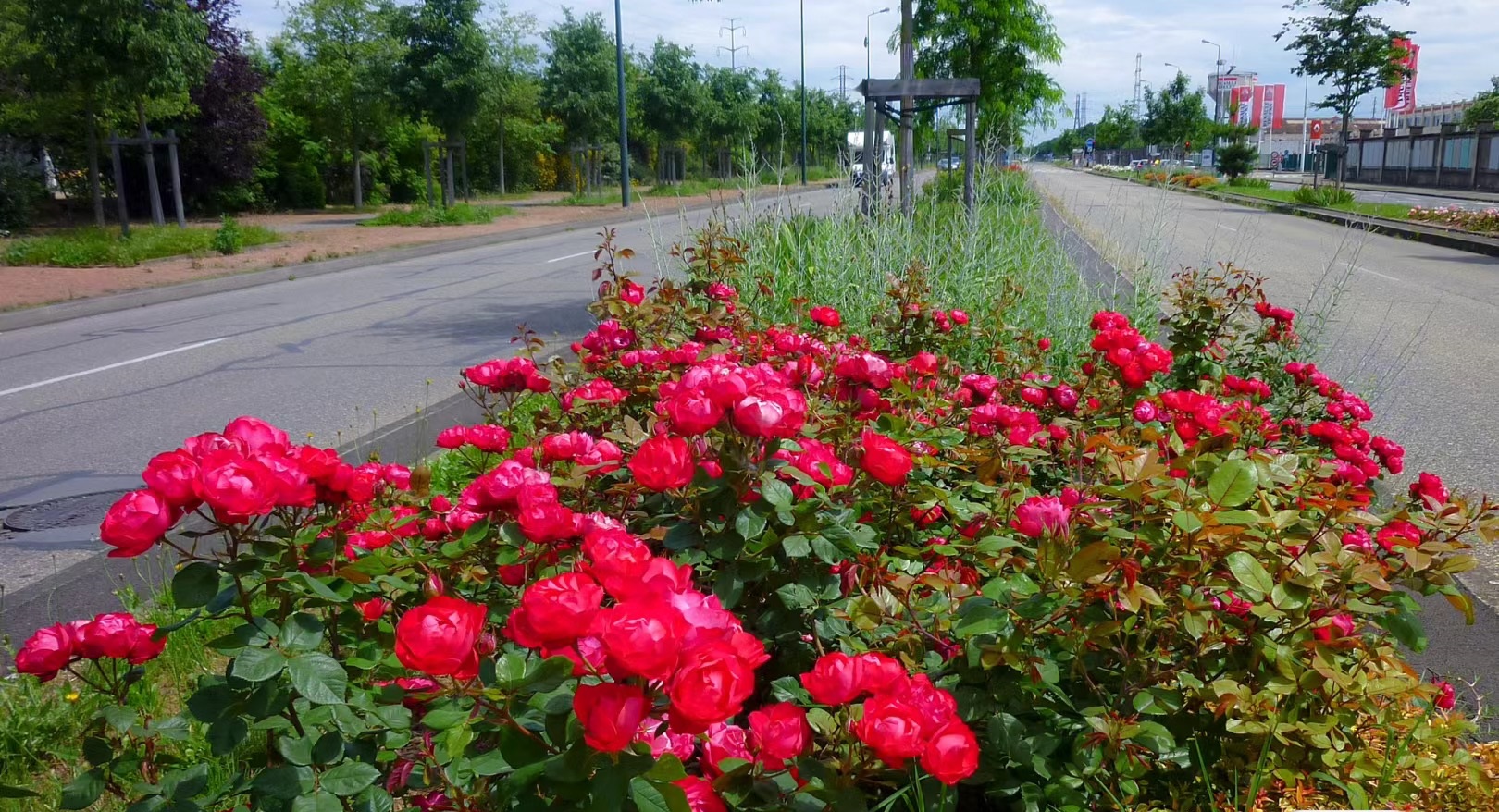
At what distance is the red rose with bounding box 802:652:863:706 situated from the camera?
47.5 inches

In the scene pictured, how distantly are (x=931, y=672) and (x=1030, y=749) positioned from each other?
20 cm

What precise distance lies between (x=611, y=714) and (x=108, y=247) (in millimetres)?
17437

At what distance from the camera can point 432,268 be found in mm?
15188

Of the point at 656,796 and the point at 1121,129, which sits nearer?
the point at 656,796

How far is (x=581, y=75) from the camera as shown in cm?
3641

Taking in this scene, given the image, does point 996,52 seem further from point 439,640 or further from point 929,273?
point 439,640

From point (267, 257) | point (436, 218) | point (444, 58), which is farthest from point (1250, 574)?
point (444, 58)

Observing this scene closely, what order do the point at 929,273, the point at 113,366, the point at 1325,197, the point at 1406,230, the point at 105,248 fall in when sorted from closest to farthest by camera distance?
the point at 929,273 → the point at 113,366 → the point at 105,248 → the point at 1406,230 → the point at 1325,197

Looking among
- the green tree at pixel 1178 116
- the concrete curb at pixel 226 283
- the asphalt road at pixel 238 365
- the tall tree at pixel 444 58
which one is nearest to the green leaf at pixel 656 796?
the asphalt road at pixel 238 365

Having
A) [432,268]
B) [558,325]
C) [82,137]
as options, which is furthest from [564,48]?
[558,325]

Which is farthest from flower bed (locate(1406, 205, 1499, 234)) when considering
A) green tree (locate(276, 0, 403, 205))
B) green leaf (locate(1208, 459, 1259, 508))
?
green tree (locate(276, 0, 403, 205))

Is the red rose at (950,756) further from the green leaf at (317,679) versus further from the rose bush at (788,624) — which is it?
the green leaf at (317,679)

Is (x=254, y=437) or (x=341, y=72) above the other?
(x=341, y=72)

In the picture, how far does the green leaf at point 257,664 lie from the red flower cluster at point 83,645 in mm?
295
